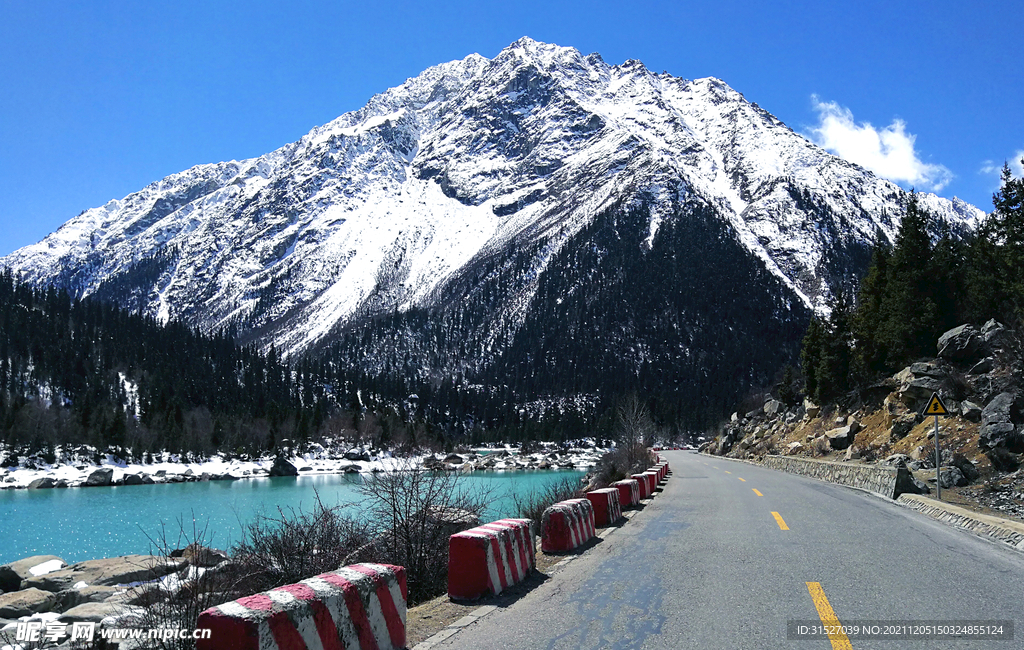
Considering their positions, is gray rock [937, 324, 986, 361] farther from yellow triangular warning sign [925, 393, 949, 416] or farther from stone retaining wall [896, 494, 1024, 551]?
stone retaining wall [896, 494, 1024, 551]

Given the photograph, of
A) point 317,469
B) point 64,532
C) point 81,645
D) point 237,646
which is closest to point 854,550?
point 237,646

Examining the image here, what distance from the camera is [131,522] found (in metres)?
36.3

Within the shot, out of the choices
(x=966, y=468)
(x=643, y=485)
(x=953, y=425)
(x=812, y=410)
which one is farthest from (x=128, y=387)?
(x=966, y=468)

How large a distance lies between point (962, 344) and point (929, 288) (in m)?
6.94

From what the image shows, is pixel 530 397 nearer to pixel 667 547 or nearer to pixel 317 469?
→ pixel 317 469

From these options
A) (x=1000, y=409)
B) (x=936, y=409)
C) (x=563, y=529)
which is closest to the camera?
(x=563, y=529)

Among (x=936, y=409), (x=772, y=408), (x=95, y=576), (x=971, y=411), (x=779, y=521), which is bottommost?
(x=95, y=576)

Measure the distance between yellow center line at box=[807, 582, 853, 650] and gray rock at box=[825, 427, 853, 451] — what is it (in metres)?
29.4

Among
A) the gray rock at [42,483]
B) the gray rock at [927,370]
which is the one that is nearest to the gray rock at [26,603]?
the gray rock at [927,370]

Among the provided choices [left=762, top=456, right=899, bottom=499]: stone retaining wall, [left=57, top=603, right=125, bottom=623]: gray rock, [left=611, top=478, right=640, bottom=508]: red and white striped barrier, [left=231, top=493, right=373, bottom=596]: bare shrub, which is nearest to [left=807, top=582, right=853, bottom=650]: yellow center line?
[left=231, top=493, right=373, bottom=596]: bare shrub

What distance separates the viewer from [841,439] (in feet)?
112

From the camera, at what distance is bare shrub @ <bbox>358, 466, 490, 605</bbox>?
10.6 metres

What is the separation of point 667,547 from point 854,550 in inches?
113

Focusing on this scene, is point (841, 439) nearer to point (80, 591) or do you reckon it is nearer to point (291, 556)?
point (291, 556)
